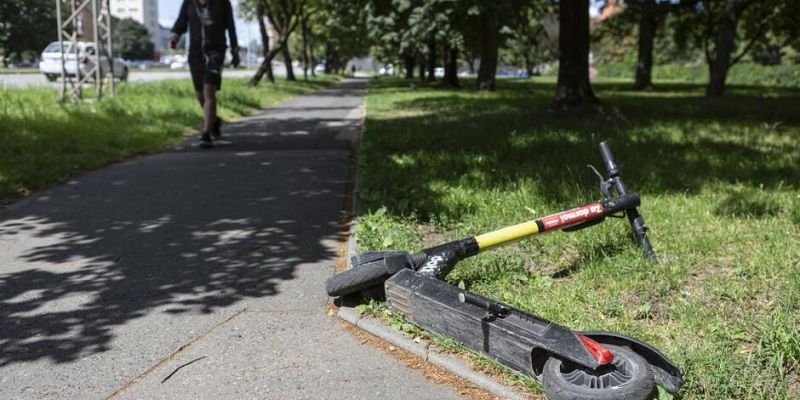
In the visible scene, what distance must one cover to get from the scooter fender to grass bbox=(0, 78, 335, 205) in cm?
570

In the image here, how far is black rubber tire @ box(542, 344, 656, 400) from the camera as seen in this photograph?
2.51 metres

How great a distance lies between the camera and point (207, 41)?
9422 millimetres

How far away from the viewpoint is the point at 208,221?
5.58 metres

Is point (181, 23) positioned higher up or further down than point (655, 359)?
higher up

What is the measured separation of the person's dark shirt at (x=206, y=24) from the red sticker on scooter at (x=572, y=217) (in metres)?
6.64

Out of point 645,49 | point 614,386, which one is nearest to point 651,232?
point 614,386

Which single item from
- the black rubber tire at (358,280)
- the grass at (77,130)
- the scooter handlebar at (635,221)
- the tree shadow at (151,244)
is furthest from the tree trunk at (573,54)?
the black rubber tire at (358,280)

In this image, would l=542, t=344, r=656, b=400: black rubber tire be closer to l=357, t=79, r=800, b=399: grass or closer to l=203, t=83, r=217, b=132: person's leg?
l=357, t=79, r=800, b=399: grass

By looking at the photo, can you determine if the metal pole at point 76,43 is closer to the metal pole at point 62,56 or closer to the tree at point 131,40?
the metal pole at point 62,56

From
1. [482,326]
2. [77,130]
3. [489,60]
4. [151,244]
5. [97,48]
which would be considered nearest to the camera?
[482,326]

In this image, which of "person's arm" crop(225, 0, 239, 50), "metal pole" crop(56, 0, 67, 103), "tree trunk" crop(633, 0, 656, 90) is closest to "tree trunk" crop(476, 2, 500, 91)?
"tree trunk" crop(633, 0, 656, 90)

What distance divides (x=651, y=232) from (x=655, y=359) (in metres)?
2.24

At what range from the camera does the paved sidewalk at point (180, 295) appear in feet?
9.66

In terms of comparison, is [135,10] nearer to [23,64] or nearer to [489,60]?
[23,64]
